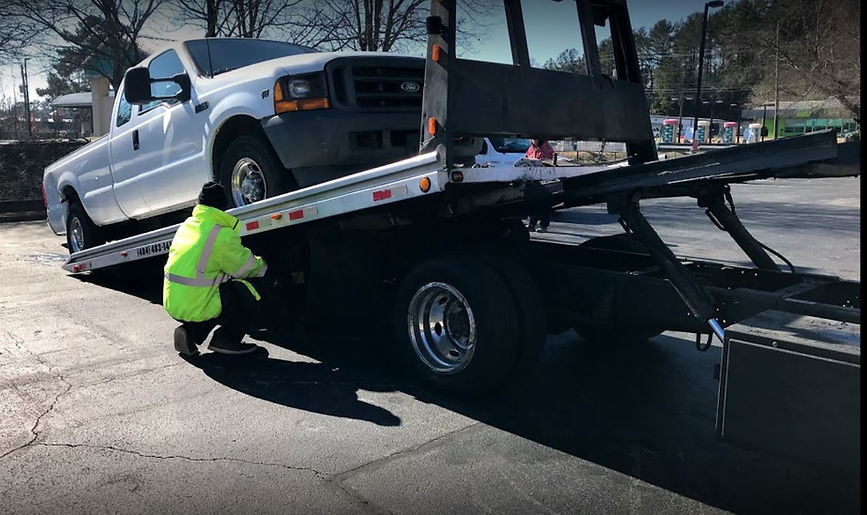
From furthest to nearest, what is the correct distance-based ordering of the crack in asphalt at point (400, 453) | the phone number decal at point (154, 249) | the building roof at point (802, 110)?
the building roof at point (802, 110) → the phone number decal at point (154, 249) → the crack in asphalt at point (400, 453)

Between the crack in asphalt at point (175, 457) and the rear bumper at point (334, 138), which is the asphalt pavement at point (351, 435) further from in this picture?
the rear bumper at point (334, 138)

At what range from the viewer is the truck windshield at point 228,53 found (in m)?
6.37

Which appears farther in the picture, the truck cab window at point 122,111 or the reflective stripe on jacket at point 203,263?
the truck cab window at point 122,111

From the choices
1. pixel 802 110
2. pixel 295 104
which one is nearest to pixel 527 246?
pixel 295 104

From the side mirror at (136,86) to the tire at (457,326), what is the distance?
3.01 m

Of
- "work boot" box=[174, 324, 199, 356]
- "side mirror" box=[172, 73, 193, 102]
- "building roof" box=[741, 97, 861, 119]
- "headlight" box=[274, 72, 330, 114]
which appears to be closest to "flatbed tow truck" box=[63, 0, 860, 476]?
A: "headlight" box=[274, 72, 330, 114]

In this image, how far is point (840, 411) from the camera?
2.77 meters

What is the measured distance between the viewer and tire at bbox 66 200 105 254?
888 cm

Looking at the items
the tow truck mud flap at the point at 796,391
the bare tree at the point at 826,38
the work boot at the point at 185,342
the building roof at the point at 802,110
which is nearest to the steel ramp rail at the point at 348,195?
the work boot at the point at 185,342

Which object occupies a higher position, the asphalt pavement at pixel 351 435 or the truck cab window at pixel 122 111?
the truck cab window at pixel 122 111

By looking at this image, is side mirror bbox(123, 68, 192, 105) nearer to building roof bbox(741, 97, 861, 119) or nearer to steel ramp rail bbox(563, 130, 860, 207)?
steel ramp rail bbox(563, 130, 860, 207)

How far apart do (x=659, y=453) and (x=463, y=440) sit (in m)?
1.07

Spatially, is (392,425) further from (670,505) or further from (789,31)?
(789,31)

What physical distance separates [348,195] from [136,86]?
101 inches
